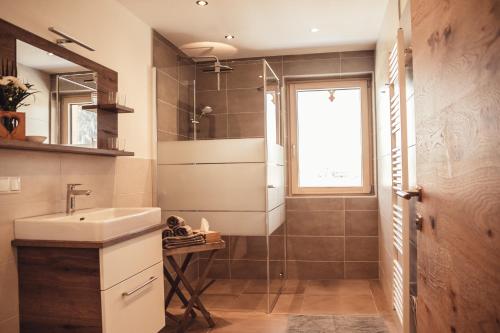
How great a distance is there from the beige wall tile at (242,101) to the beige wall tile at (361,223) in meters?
1.46

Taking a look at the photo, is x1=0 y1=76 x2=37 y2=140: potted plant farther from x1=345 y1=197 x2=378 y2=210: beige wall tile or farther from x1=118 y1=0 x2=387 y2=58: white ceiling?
x1=345 y1=197 x2=378 y2=210: beige wall tile

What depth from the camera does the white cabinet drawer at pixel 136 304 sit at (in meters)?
1.92

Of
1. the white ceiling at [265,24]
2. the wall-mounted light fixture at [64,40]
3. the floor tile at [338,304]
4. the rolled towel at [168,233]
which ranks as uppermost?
the white ceiling at [265,24]

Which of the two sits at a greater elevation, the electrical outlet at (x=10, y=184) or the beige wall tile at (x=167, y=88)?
the beige wall tile at (x=167, y=88)

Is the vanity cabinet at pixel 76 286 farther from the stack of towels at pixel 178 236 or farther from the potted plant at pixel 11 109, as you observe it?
the stack of towels at pixel 178 236

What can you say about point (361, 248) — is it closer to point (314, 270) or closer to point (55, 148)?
point (314, 270)

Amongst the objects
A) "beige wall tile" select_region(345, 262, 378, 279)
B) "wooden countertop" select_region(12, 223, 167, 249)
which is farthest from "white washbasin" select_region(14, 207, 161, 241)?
"beige wall tile" select_region(345, 262, 378, 279)

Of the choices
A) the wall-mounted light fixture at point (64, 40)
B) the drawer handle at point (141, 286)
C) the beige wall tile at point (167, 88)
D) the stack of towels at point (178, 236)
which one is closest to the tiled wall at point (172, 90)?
the beige wall tile at point (167, 88)

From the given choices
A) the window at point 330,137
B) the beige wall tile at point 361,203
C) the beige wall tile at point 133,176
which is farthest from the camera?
the window at point 330,137

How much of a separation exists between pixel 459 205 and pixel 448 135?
18 cm

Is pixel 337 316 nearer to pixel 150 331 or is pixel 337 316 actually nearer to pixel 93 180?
pixel 150 331

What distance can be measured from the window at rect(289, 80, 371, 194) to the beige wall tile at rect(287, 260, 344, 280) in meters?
0.75

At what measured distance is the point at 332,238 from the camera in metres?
4.14

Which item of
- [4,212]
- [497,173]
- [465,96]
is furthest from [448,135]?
[4,212]
